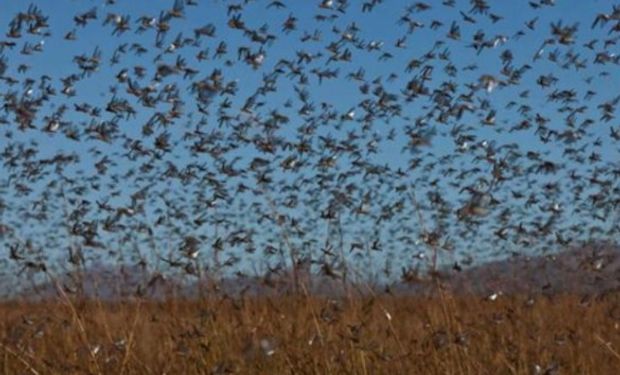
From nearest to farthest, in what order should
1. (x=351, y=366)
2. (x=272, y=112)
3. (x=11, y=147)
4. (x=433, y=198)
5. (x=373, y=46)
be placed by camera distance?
(x=351, y=366), (x=433, y=198), (x=272, y=112), (x=11, y=147), (x=373, y=46)

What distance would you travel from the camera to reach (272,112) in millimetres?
7078

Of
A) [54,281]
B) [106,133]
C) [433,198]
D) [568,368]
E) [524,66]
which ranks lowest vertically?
[568,368]

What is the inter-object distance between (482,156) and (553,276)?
239 inches

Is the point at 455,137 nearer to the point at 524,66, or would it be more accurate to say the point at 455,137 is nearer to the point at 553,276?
the point at 524,66

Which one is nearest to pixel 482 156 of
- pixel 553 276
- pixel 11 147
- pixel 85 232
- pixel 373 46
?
pixel 373 46

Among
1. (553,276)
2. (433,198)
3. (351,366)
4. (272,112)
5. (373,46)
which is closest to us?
(351,366)

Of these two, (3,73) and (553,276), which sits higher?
(3,73)

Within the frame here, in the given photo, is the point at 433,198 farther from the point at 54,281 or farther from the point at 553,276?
the point at 553,276

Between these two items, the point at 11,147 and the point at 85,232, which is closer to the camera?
the point at 85,232

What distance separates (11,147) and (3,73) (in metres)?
1.92

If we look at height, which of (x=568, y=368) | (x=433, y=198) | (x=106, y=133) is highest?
(x=106, y=133)

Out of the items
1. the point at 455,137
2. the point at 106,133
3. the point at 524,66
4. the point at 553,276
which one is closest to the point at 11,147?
the point at 106,133

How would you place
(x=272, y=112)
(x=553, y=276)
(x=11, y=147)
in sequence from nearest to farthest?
(x=272, y=112) → (x=11, y=147) → (x=553, y=276)

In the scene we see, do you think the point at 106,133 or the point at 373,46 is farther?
the point at 373,46
